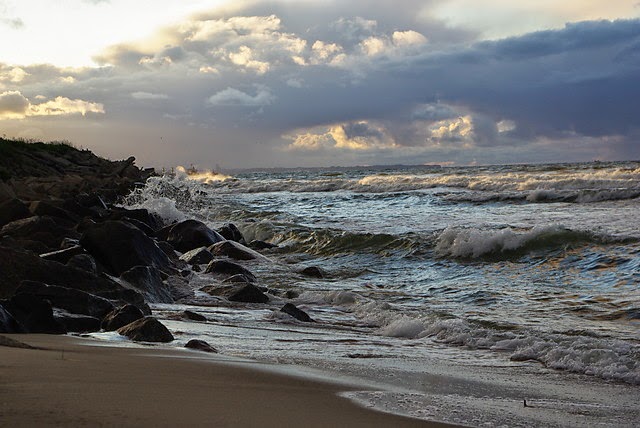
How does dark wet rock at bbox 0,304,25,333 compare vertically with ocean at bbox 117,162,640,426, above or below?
above

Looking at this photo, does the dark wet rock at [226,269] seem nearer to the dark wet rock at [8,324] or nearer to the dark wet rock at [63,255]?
the dark wet rock at [63,255]

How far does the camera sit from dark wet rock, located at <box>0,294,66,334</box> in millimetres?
6359

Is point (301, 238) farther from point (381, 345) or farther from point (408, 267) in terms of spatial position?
point (381, 345)

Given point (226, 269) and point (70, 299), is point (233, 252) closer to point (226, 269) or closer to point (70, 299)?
point (226, 269)

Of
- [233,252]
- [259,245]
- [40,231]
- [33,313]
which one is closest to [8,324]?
[33,313]

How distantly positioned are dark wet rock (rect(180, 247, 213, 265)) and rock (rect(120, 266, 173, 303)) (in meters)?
4.57

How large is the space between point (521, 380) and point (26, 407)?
416cm

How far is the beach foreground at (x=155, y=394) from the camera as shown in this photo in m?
3.15

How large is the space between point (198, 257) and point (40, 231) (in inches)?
125

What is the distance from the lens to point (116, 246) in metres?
10.9

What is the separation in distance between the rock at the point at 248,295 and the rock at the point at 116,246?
1382 millimetres

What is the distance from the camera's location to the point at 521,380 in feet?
19.9

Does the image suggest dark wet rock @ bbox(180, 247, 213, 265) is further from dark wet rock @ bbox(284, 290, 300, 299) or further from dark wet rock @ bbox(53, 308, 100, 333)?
dark wet rock @ bbox(53, 308, 100, 333)

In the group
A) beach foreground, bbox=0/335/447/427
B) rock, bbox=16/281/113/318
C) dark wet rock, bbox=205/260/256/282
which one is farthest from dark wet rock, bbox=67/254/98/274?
beach foreground, bbox=0/335/447/427
